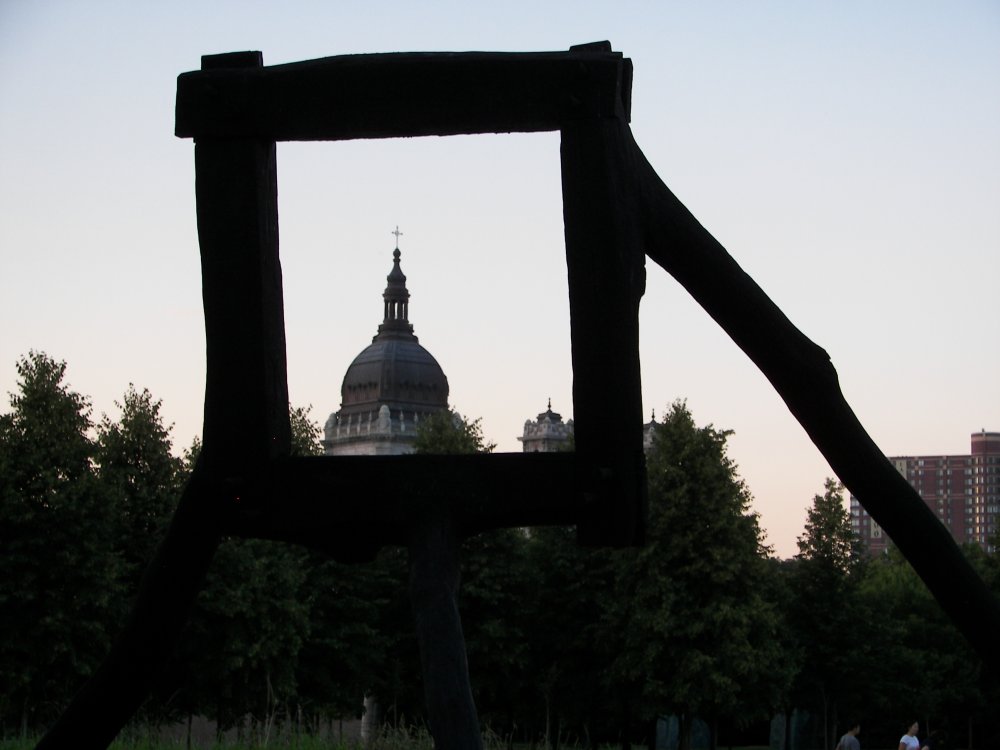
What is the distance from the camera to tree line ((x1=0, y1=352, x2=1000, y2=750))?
2600cm

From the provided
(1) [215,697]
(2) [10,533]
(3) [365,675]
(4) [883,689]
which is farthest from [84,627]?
(4) [883,689]

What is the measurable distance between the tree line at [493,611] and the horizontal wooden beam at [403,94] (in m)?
19.0

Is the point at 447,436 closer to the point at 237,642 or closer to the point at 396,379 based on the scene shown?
the point at 237,642

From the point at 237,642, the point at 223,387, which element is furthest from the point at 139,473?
the point at 223,387

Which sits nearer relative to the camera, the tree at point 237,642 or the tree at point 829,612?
the tree at point 237,642

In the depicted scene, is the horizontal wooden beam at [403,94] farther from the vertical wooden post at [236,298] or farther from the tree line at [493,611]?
the tree line at [493,611]

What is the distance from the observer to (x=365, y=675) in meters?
34.1

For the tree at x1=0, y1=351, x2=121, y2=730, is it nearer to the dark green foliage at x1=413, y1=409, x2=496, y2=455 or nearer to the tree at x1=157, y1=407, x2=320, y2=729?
the tree at x1=157, y1=407, x2=320, y2=729

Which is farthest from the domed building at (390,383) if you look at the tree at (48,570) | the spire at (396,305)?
the tree at (48,570)

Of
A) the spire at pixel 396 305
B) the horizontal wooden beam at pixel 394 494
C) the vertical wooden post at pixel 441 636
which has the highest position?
the spire at pixel 396 305

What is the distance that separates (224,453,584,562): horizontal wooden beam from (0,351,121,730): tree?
19.2m

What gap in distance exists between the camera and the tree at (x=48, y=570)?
988 inches

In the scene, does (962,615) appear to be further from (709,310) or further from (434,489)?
(434,489)

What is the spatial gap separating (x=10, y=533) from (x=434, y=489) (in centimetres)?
2095
